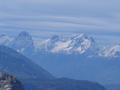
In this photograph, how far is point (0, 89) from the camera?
157375 millimetres

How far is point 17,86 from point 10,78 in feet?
10.5

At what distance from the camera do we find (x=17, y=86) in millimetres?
157750

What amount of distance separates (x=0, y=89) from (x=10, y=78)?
13.8ft

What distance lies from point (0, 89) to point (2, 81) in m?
2.79

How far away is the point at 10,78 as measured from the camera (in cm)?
15912

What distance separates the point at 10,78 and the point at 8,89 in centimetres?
640

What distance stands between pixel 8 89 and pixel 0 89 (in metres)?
4.84

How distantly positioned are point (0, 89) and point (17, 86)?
4.63 metres

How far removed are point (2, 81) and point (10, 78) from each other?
234cm

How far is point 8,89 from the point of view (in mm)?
153250

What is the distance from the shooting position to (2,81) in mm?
159250
